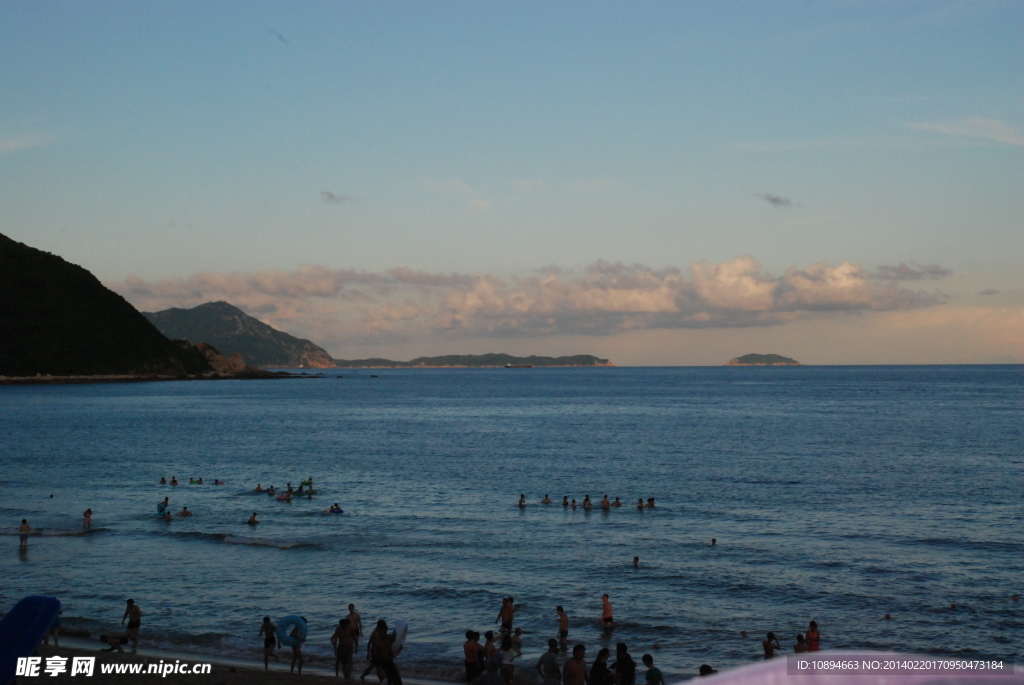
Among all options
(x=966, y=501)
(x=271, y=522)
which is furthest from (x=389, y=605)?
(x=966, y=501)

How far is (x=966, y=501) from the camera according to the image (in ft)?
159

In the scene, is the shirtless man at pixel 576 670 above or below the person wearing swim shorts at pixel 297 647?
above

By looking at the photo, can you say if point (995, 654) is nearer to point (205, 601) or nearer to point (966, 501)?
point (205, 601)

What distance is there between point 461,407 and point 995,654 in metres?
131

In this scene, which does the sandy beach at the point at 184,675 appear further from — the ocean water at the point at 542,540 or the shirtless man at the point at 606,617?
the shirtless man at the point at 606,617

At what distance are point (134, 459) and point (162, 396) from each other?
4359 inches

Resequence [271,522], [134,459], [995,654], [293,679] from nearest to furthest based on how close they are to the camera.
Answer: [293,679], [995,654], [271,522], [134,459]

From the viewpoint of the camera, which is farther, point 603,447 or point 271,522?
point 603,447

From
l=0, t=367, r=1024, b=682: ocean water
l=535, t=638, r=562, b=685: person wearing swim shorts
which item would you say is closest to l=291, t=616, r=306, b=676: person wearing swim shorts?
l=0, t=367, r=1024, b=682: ocean water

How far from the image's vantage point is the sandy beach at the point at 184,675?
18031mm

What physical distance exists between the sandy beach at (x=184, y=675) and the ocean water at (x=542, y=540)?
1094 mm

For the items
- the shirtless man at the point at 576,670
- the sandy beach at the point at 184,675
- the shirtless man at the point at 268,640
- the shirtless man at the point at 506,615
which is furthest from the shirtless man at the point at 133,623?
the shirtless man at the point at 576,670

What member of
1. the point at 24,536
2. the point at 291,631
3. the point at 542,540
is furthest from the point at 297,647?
the point at 24,536

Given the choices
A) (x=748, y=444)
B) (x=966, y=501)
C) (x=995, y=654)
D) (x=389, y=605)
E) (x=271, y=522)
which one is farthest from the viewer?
(x=748, y=444)
